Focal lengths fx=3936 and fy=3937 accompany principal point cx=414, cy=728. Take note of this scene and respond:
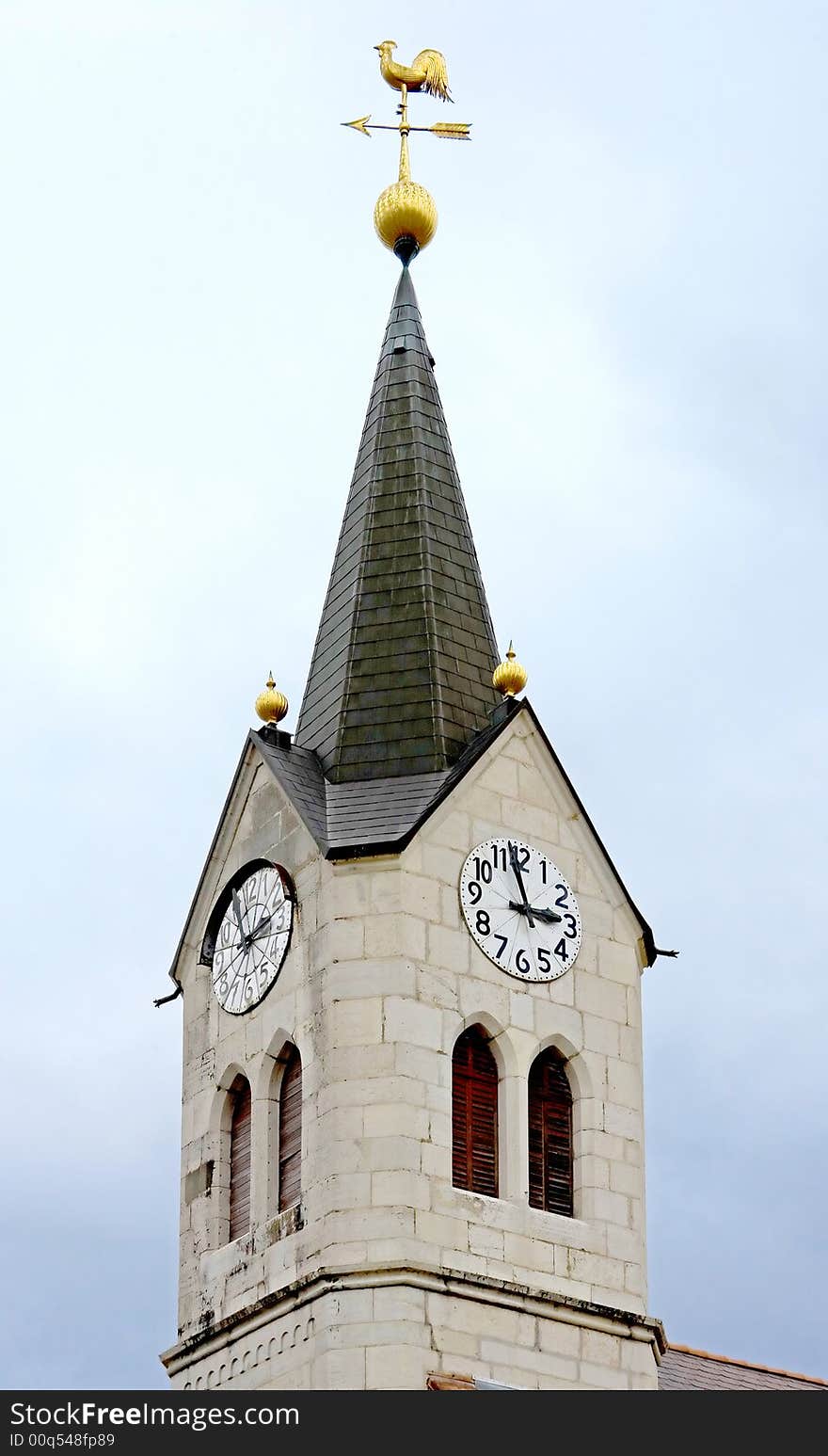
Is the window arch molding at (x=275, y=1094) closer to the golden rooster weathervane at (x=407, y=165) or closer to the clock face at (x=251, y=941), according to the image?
the clock face at (x=251, y=941)

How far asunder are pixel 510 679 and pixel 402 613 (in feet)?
6.25

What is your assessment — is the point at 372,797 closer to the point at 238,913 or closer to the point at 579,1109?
the point at 238,913

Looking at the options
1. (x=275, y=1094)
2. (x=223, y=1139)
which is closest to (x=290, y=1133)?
(x=275, y=1094)

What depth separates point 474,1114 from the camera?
154 ft

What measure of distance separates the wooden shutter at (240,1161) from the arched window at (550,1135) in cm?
351

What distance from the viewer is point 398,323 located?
54500 mm

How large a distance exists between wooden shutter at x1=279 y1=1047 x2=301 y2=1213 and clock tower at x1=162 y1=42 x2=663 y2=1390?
0.05m

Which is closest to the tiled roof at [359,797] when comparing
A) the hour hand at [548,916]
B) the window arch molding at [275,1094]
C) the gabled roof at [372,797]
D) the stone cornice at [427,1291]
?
the gabled roof at [372,797]

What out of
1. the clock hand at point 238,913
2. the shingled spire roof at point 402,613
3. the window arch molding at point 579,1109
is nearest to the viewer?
the window arch molding at point 579,1109

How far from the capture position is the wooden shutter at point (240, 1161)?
47.9 metres

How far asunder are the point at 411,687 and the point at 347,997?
511cm

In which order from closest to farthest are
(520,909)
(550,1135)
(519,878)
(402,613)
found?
(550,1135), (520,909), (519,878), (402,613)

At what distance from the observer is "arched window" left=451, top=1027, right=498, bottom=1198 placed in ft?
152
